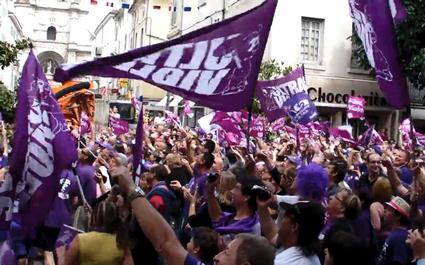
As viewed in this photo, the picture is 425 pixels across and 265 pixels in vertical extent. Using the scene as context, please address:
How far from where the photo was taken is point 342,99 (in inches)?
1193

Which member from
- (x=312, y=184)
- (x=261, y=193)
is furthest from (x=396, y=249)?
(x=261, y=193)

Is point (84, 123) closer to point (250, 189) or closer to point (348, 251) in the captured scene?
point (250, 189)

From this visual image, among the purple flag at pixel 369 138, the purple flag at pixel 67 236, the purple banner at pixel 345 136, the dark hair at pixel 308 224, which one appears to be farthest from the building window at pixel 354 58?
the dark hair at pixel 308 224

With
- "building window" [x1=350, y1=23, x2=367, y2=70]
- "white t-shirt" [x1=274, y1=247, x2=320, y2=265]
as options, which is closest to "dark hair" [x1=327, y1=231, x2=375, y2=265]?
"white t-shirt" [x1=274, y1=247, x2=320, y2=265]

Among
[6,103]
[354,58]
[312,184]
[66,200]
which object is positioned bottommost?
[66,200]

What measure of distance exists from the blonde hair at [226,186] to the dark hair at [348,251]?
2.31 meters

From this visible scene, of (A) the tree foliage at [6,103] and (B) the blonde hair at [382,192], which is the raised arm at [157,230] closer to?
(B) the blonde hair at [382,192]

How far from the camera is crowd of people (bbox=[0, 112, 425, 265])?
425 centimetres

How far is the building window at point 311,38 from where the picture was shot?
29734 mm

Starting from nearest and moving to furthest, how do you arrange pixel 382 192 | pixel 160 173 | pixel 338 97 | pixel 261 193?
1. pixel 261 193
2. pixel 382 192
3. pixel 160 173
4. pixel 338 97

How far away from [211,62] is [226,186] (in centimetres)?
113

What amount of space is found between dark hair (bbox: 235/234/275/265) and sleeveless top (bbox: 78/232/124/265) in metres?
1.65

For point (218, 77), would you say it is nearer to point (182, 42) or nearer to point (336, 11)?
point (182, 42)

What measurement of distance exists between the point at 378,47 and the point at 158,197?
8.73ft
